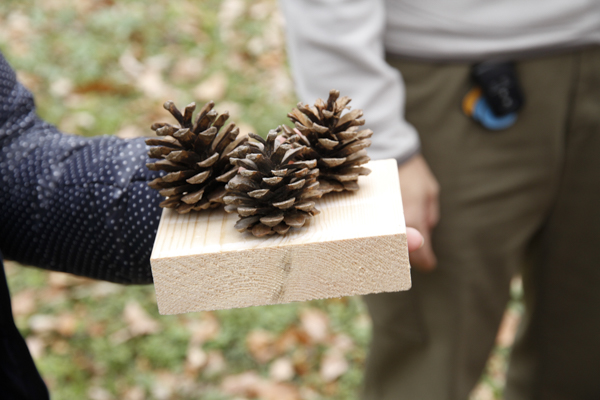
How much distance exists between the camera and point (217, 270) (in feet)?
2.84

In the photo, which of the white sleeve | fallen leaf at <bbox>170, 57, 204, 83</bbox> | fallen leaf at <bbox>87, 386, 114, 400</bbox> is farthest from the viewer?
fallen leaf at <bbox>170, 57, 204, 83</bbox>

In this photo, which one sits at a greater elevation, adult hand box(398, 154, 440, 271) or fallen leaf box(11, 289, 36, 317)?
adult hand box(398, 154, 440, 271)

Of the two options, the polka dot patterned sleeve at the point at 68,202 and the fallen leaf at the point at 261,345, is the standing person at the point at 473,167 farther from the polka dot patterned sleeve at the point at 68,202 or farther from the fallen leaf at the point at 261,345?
the fallen leaf at the point at 261,345

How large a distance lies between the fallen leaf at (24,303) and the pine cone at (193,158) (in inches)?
74.1

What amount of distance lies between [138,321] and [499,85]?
5.87ft

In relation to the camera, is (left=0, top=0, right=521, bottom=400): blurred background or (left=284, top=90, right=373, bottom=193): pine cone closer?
(left=284, top=90, right=373, bottom=193): pine cone

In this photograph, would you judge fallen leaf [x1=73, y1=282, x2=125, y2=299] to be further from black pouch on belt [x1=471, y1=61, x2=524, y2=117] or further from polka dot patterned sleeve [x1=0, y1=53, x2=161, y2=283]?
black pouch on belt [x1=471, y1=61, x2=524, y2=117]

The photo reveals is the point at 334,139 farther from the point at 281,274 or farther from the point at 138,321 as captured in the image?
the point at 138,321

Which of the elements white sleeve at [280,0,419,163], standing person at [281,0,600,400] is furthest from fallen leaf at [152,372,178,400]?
white sleeve at [280,0,419,163]

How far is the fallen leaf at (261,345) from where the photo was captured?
239 centimetres

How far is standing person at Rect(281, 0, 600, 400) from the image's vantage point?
1.32 m

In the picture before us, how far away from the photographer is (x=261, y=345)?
7.97ft

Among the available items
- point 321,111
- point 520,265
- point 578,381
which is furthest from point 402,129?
point 578,381

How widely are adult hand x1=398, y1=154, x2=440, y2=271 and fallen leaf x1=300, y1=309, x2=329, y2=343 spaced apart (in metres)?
1.14
